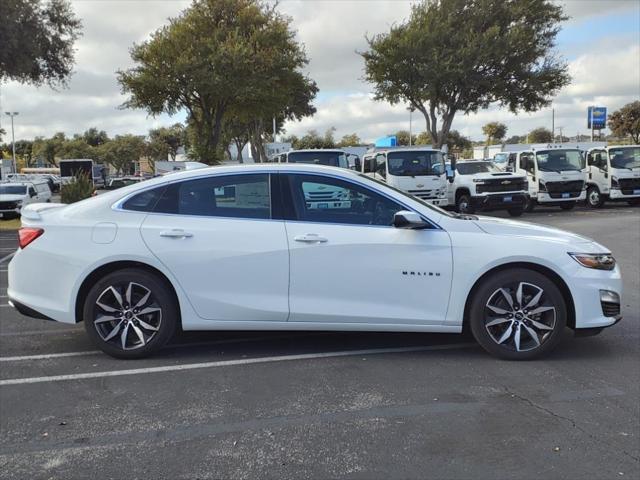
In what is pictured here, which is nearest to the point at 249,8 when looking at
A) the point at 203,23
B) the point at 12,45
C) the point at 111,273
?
the point at 203,23

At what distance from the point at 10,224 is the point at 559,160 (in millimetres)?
18638

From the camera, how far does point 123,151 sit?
87312 mm

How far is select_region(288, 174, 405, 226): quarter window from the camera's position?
486 centimetres

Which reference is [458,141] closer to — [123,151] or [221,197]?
[123,151]

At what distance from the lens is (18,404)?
161 inches

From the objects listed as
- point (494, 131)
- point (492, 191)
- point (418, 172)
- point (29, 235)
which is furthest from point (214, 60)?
point (494, 131)

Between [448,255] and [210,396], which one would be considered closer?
[210,396]

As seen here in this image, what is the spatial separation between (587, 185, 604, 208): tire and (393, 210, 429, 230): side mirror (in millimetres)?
18700

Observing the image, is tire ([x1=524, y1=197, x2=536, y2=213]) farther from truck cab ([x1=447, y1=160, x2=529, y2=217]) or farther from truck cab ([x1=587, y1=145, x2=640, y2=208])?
truck cab ([x1=587, y1=145, x2=640, y2=208])

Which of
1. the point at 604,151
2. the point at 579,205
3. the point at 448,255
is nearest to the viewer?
the point at 448,255

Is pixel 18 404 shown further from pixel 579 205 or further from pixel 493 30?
pixel 493 30

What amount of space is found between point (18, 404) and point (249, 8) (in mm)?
22507

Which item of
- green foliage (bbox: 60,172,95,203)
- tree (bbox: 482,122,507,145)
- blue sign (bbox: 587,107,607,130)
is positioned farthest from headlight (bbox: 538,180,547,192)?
tree (bbox: 482,122,507,145)

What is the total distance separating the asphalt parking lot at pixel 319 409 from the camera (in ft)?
10.6
